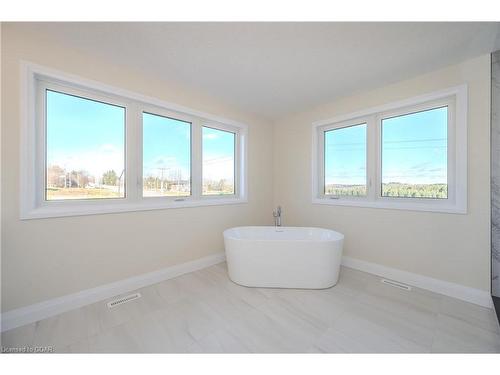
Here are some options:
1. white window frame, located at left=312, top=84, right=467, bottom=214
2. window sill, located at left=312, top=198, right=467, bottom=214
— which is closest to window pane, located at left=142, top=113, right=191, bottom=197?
white window frame, located at left=312, top=84, right=467, bottom=214

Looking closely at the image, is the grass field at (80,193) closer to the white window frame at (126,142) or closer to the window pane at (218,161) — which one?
the white window frame at (126,142)

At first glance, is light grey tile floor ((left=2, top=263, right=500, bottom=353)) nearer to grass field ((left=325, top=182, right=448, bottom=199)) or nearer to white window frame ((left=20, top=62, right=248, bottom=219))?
white window frame ((left=20, top=62, right=248, bottom=219))

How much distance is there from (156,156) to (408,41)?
100 inches

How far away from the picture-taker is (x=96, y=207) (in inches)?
70.3

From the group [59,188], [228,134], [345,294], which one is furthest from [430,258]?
[59,188]

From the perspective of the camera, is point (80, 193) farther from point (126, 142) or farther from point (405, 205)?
point (405, 205)

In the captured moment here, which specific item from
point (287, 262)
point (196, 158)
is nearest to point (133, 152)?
point (196, 158)

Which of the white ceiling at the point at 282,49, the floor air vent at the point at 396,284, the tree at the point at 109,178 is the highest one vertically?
the white ceiling at the point at 282,49

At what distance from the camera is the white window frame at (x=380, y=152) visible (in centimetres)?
177

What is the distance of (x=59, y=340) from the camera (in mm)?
1279

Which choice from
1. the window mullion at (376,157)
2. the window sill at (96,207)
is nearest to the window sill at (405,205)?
the window mullion at (376,157)

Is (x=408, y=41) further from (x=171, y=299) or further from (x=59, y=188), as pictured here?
(x=59, y=188)

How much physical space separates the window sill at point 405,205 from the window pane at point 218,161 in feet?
4.76

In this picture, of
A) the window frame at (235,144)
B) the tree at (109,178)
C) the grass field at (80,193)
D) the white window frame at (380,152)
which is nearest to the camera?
the grass field at (80,193)
